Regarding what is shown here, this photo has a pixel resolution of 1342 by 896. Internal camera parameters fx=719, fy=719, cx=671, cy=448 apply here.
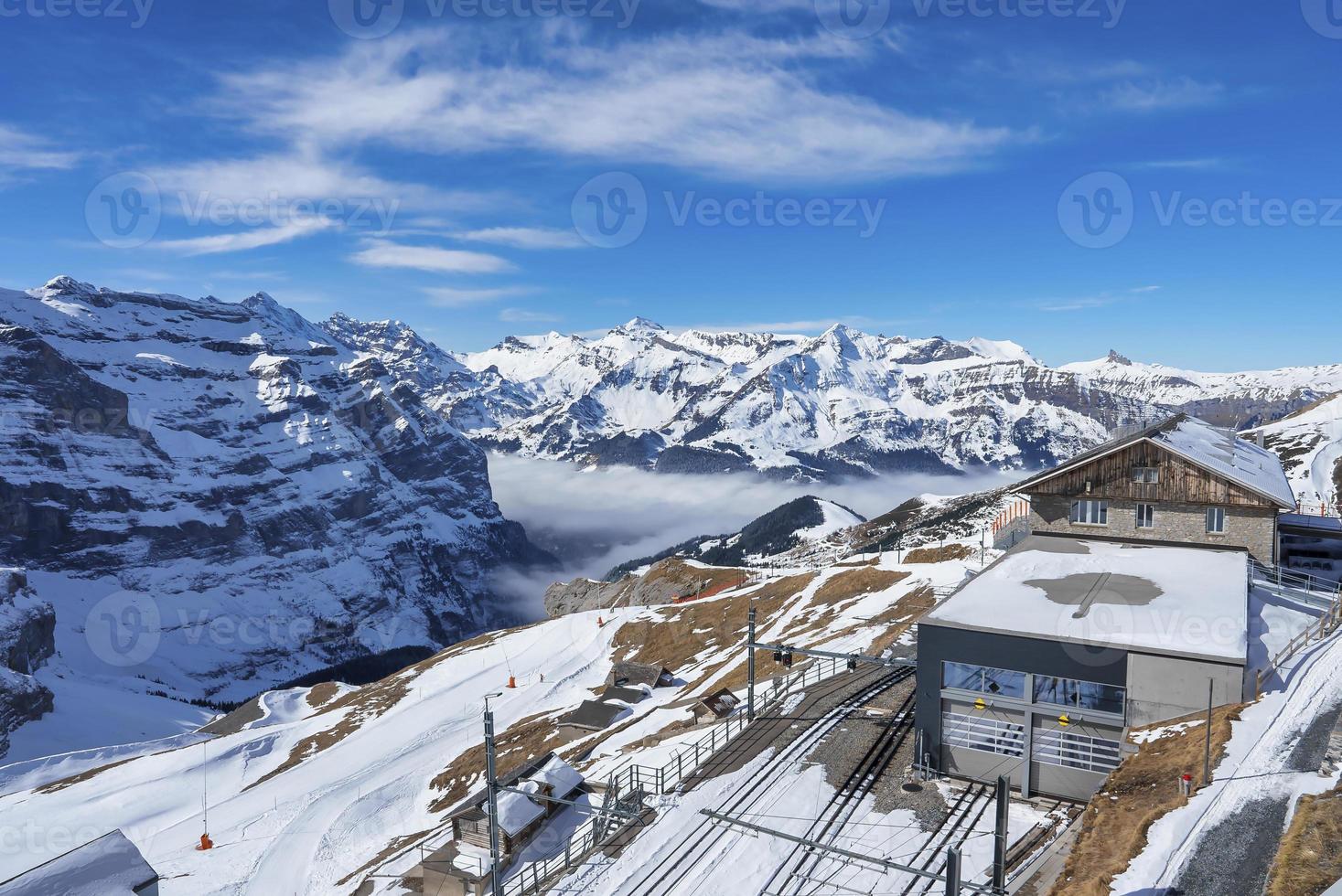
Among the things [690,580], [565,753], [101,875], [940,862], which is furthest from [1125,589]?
[690,580]

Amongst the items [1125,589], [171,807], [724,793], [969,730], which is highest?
[1125,589]

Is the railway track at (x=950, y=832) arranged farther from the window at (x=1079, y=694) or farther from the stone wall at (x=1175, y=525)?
the stone wall at (x=1175, y=525)

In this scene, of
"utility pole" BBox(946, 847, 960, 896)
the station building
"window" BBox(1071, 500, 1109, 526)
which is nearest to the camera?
"utility pole" BBox(946, 847, 960, 896)

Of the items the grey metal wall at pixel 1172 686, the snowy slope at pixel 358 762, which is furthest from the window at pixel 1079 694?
the snowy slope at pixel 358 762

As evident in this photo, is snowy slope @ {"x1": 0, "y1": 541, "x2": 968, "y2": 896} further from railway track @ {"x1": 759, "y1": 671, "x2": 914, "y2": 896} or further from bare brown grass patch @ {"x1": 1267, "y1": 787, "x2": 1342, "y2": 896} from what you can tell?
bare brown grass patch @ {"x1": 1267, "y1": 787, "x2": 1342, "y2": 896}

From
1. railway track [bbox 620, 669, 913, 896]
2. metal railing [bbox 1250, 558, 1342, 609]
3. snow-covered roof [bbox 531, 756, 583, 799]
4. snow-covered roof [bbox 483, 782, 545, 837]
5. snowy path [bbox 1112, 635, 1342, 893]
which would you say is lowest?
snow-covered roof [bbox 483, 782, 545, 837]

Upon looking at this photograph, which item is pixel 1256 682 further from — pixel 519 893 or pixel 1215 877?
pixel 519 893

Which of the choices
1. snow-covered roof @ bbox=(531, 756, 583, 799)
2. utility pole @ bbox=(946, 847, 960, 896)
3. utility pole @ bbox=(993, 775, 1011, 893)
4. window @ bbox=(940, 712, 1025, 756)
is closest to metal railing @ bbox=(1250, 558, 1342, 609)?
window @ bbox=(940, 712, 1025, 756)
